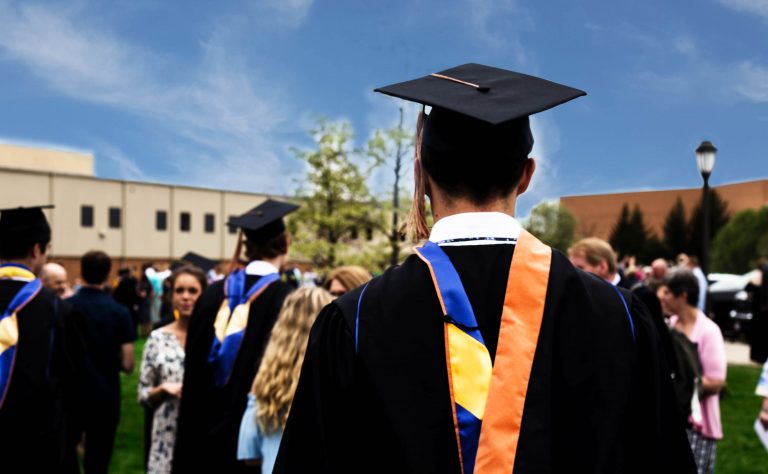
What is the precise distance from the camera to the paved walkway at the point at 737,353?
13.6 metres

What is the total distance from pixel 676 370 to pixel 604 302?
3080 mm

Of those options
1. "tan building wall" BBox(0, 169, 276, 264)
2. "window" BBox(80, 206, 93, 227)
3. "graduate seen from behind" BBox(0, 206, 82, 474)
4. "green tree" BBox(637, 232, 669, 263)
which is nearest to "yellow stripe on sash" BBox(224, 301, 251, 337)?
"graduate seen from behind" BBox(0, 206, 82, 474)

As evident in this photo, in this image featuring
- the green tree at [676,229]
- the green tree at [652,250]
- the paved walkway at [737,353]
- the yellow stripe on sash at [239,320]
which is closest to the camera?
the yellow stripe on sash at [239,320]

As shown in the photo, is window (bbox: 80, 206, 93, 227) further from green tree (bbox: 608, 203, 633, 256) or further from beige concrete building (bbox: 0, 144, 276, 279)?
green tree (bbox: 608, 203, 633, 256)

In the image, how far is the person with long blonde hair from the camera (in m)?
3.57

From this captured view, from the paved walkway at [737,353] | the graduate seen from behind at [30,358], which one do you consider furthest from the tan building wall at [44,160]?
the graduate seen from behind at [30,358]

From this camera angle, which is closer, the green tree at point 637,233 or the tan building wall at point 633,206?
the green tree at point 637,233

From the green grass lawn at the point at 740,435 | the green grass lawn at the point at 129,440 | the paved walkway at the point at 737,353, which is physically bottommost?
the paved walkway at the point at 737,353

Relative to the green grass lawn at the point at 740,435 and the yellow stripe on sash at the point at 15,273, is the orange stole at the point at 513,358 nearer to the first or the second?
the yellow stripe on sash at the point at 15,273

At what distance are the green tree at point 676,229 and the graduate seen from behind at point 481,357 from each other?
6295 cm

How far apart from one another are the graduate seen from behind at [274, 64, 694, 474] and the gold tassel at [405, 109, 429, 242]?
2cm

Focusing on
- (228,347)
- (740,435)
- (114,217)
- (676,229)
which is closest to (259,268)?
(228,347)

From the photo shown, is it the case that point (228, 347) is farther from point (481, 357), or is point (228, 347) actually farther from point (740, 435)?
point (740, 435)

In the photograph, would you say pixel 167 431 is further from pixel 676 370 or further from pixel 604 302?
pixel 604 302
